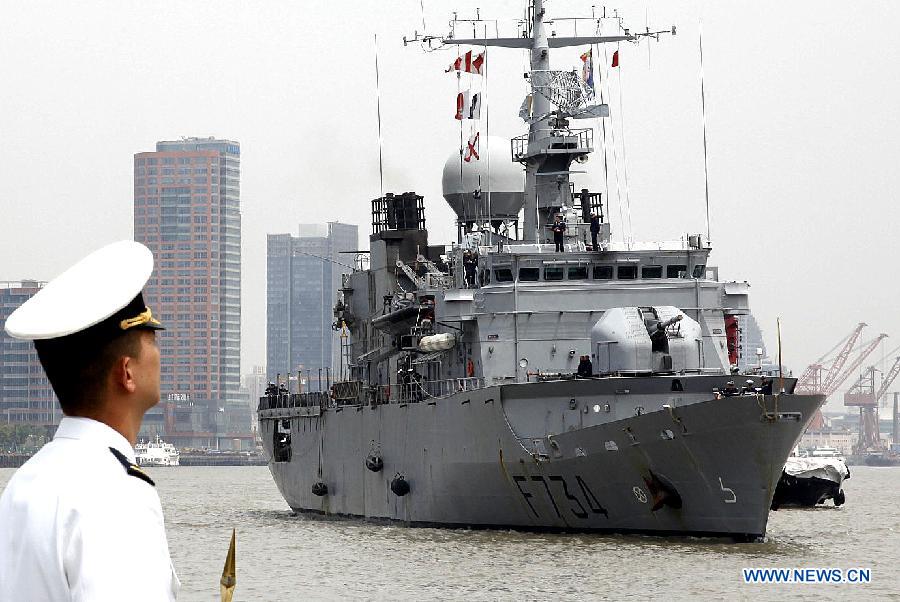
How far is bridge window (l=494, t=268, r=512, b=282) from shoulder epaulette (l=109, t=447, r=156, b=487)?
32284mm

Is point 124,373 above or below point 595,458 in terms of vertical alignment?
above

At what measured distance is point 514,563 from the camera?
90.0ft

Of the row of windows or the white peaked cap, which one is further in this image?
the row of windows

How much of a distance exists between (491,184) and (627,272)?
38.8 feet

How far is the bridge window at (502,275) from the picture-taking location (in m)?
35.7

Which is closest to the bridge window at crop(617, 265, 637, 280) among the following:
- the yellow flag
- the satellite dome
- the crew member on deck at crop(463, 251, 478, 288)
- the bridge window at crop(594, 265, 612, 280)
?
the bridge window at crop(594, 265, 612, 280)

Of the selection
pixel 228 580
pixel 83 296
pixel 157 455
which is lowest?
pixel 157 455

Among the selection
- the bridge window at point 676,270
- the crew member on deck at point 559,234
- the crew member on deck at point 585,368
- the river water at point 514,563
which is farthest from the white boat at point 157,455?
the crew member on deck at point 585,368

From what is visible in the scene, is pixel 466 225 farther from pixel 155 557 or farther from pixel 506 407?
pixel 155 557

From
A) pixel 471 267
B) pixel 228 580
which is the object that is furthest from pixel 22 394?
pixel 228 580

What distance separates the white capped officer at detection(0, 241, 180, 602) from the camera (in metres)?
3.18

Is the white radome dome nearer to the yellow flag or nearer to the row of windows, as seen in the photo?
the row of windows

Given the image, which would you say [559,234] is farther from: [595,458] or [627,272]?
[595,458]

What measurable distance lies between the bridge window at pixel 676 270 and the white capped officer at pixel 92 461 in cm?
3258
